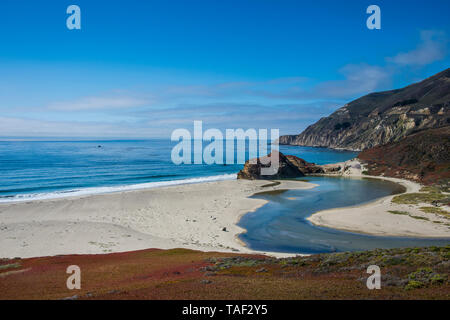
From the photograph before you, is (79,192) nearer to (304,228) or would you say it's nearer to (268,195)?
(268,195)

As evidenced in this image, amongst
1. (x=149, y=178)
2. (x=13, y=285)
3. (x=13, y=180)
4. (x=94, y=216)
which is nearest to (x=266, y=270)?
(x=13, y=285)

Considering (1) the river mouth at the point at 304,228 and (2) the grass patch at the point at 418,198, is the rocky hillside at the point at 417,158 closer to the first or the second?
(1) the river mouth at the point at 304,228

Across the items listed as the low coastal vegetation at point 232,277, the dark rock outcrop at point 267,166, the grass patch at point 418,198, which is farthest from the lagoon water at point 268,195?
the dark rock outcrop at point 267,166

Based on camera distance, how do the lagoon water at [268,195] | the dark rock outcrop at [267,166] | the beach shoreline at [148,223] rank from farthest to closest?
the dark rock outcrop at [267,166] < the lagoon water at [268,195] < the beach shoreline at [148,223]

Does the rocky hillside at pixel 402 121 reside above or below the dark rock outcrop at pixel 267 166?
above

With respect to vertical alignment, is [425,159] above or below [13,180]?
above

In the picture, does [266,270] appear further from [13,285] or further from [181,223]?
[181,223]

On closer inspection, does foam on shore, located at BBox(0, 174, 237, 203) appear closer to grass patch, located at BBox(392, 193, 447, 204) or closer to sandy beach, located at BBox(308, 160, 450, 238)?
sandy beach, located at BBox(308, 160, 450, 238)

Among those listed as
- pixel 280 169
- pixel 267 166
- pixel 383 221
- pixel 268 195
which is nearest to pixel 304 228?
pixel 383 221
